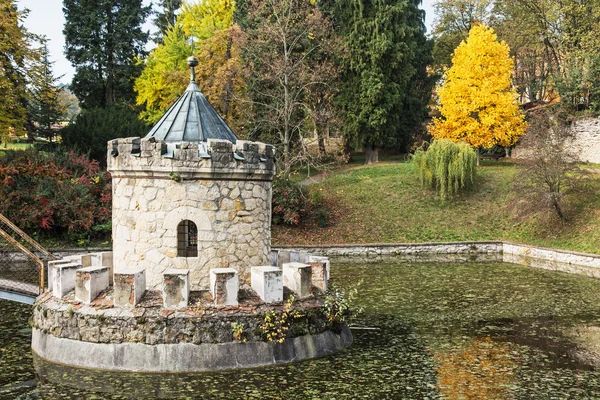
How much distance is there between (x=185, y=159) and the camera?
31.4ft

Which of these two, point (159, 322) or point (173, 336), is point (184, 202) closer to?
point (159, 322)

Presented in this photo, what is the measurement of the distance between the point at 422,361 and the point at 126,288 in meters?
4.73

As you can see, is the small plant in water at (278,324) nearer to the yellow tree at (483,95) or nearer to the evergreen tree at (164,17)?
the yellow tree at (483,95)

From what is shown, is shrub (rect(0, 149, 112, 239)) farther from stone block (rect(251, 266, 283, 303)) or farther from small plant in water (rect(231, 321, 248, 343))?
small plant in water (rect(231, 321, 248, 343))

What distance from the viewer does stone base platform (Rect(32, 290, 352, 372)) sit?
8.71 meters

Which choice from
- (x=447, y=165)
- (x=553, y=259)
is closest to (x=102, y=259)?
(x=553, y=259)

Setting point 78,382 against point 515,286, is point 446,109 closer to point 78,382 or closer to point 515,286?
point 515,286

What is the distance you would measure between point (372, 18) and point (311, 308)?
89.9 ft

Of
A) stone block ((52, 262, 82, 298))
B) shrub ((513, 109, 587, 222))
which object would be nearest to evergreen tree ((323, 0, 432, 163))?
shrub ((513, 109, 587, 222))

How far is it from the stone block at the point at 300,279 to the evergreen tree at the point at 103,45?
29656 mm

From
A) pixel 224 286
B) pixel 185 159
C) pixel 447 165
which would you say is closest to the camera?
pixel 224 286

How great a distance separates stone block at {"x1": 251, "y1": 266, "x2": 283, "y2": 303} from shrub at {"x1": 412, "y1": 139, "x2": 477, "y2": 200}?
19270 millimetres

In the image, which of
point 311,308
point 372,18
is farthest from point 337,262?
point 372,18

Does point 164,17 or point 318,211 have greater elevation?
point 164,17
